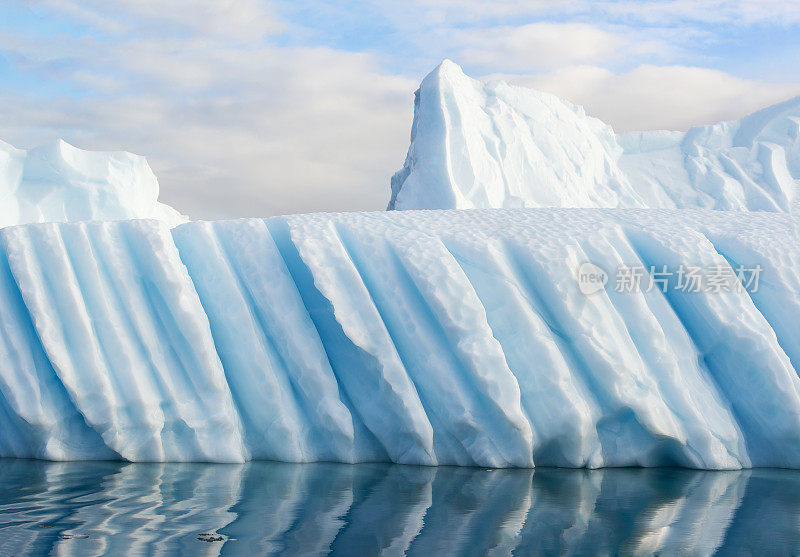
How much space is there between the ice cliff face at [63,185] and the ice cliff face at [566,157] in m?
5.83

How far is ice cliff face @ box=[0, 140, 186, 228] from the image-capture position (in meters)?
14.9

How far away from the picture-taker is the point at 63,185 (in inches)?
597

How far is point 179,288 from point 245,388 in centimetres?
91

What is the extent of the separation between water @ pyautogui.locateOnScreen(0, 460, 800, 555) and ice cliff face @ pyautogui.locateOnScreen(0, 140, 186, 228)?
34.9 feet

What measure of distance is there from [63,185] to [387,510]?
13.3 meters

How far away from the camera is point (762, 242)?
6152 mm

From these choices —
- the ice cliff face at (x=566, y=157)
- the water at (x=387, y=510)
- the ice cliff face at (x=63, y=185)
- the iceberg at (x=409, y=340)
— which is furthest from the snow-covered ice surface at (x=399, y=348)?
the ice cliff face at (x=566, y=157)

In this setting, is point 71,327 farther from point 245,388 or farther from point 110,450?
point 245,388

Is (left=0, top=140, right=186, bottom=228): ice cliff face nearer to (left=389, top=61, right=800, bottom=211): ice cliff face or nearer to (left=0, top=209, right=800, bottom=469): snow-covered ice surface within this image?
(left=389, top=61, right=800, bottom=211): ice cliff face

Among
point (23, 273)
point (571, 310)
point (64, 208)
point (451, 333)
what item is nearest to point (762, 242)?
point (571, 310)

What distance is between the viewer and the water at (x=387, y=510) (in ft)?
10.9

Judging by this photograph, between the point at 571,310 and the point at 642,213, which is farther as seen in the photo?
the point at 642,213

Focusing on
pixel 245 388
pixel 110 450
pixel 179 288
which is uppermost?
pixel 179 288

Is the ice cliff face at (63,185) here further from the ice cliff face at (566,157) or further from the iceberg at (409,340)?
Answer: the iceberg at (409,340)
